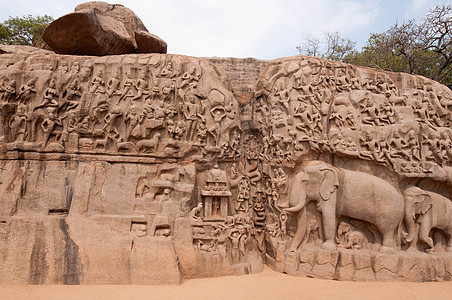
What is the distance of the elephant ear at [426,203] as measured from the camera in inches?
253

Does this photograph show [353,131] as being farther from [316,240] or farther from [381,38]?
[381,38]

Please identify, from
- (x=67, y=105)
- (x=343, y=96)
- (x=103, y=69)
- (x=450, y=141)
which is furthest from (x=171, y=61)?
Answer: (x=450, y=141)

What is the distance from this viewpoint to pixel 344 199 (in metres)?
6.32

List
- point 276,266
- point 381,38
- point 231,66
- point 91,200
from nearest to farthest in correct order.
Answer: point 91,200 → point 276,266 → point 231,66 → point 381,38

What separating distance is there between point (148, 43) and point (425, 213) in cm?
868

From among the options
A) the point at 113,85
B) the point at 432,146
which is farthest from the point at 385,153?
the point at 113,85

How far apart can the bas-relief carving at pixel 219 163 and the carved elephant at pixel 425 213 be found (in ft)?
0.07

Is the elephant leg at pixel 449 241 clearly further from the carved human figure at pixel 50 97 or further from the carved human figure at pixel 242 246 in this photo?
the carved human figure at pixel 50 97

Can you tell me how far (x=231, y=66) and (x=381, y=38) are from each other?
38.9 feet

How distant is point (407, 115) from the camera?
22.8 feet

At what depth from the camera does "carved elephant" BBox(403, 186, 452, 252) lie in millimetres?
6395

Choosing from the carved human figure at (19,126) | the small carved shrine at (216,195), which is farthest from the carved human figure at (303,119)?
the carved human figure at (19,126)

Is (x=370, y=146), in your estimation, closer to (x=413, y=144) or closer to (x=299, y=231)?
(x=413, y=144)

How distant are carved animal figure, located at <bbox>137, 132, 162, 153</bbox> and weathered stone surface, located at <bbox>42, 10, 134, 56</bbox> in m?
3.78
